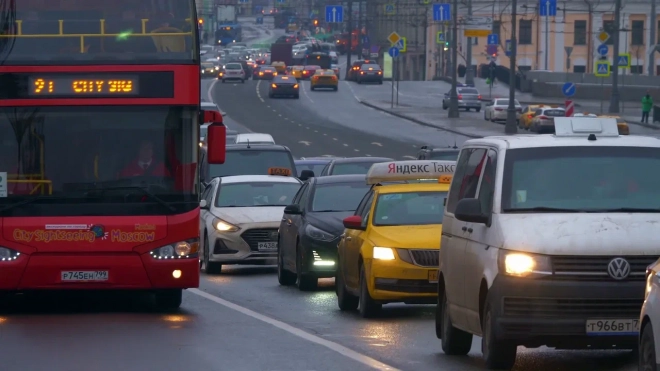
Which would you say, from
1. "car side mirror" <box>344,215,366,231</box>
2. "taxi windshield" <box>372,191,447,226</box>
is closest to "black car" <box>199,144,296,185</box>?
"taxi windshield" <box>372,191,447,226</box>

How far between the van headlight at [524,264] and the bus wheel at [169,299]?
615 cm

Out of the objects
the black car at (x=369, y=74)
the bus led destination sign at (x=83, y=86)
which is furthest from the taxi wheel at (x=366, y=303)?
the black car at (x=369, y=74)

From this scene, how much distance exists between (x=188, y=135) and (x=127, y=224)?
3.60 ft

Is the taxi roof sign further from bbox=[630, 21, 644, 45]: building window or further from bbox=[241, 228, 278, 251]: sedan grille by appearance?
bbox=[630, 21, 644, 45]: building window

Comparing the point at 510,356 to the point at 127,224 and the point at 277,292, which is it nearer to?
the point at 127,224

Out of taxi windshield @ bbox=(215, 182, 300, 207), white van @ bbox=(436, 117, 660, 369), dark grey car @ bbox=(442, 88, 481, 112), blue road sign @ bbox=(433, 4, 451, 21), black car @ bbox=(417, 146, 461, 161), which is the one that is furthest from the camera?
dark grey car @ bbox=(442, 88, 481, 112)

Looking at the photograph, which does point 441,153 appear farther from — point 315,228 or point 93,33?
point 93,33

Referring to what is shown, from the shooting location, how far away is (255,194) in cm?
2208

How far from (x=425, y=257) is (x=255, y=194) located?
8.68m

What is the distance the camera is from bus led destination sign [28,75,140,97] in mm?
13742

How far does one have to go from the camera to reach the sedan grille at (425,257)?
13.7 m

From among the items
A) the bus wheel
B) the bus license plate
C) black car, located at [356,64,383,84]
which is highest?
the bus license plate

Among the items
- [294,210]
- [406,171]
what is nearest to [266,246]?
[294,210]

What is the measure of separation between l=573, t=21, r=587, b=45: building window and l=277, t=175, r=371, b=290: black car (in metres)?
98.9
